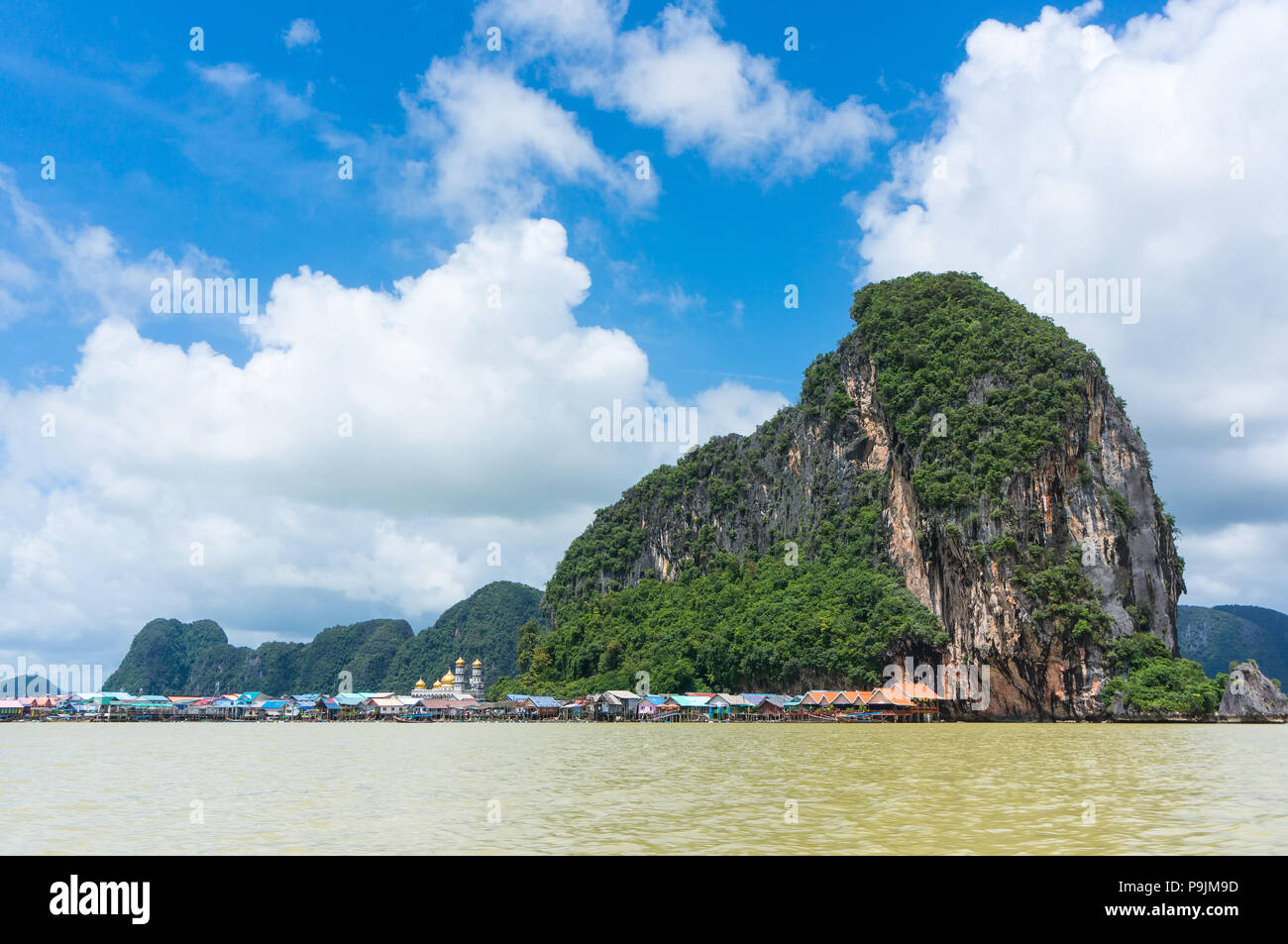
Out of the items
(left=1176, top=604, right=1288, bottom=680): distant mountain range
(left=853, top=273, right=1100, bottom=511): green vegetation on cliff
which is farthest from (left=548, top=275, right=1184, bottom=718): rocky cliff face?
(left=1176, top=604, right=1288, bottom=680): distant mountain range

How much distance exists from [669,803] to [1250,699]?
185 feet

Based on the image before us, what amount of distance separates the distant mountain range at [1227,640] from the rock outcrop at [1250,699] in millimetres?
→ 136671

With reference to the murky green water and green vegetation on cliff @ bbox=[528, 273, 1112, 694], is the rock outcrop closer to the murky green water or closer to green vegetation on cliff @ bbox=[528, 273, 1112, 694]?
green vegetation on cliff @ bbox=[528, 273, 1112, 694]

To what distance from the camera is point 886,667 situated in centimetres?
6944

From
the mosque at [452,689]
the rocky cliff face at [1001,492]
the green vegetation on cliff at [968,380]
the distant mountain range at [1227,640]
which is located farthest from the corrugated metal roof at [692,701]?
the distant mountain range at [1227,640]

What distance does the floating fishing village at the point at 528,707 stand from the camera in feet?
213

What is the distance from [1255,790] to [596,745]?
22.9 metres

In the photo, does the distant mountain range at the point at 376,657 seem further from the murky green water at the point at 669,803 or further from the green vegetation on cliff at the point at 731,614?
the murky green water at the point at 669,803

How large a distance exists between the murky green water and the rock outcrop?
34958 mm

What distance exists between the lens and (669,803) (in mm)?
14883

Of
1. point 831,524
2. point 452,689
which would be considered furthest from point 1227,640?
point 452,689

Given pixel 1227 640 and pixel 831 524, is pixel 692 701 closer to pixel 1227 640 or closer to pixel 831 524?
pixel 831 524
